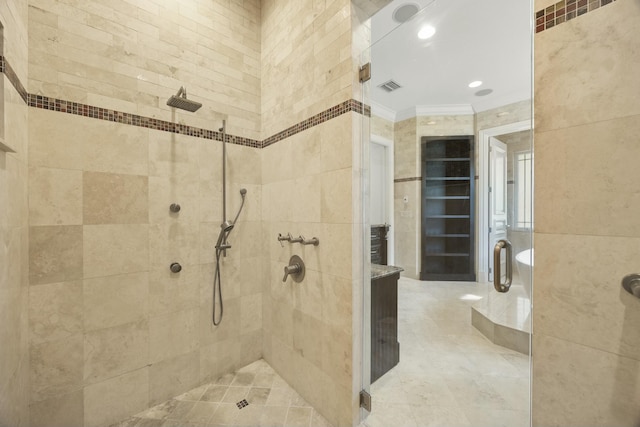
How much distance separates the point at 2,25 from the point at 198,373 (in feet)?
6.86

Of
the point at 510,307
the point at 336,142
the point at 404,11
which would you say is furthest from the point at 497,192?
the point at 404,11

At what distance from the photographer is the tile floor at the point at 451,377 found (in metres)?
1.33

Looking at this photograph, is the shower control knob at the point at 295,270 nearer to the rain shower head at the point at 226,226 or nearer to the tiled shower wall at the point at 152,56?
the rain shower head at the point at 226,226

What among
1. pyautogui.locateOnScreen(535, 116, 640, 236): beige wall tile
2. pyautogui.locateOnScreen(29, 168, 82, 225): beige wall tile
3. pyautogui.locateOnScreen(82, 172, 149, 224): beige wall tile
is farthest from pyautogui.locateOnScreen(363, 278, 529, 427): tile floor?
pyautogui.locateOnScreen(29, 168, 82, 225): beige wall tile

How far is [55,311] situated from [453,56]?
11.5ft

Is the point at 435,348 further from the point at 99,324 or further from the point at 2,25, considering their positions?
the point at 2,25

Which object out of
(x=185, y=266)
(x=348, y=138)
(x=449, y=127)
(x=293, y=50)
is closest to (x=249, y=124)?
(x=293, y=50)

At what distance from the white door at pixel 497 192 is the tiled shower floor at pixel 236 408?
4.91 ft

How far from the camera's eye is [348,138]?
1.34m

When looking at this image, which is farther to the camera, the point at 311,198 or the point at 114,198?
the point at 311,198

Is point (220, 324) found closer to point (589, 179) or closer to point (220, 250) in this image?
point (220, 250)

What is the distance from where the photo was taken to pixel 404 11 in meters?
1.92

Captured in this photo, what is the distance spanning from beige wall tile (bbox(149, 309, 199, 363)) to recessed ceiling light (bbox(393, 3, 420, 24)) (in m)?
2.74

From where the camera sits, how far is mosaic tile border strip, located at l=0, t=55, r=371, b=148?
1.21 m
